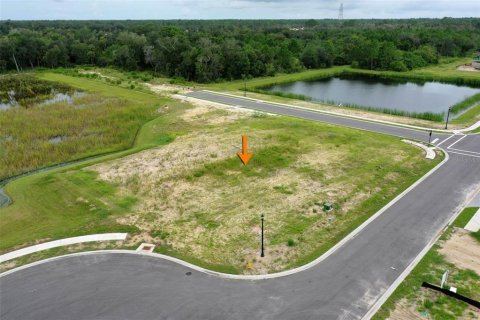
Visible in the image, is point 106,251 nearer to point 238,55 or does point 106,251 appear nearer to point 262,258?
point 262,258

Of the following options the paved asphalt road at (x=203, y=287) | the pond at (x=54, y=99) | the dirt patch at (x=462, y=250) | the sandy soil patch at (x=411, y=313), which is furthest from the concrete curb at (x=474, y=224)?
the pond at (x=54, y=99)

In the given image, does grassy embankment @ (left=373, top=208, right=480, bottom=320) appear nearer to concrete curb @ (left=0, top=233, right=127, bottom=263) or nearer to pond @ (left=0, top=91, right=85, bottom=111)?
concrete curb @ (left=0, top=233, right=127, bottom=263)

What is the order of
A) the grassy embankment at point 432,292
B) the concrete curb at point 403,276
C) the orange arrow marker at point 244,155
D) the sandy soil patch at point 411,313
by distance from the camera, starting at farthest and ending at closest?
the orange arrow marker at point 244,155 → the concrete curb at point 403,276 → the grassy embankment at point 432,292 → the sandy soil patch at point 411,313

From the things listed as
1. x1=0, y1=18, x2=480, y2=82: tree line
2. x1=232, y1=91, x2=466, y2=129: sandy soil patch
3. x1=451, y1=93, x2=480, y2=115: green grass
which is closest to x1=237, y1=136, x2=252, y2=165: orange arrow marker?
x1=232, y1=91, x2=466, y2=129: sandy soil patch

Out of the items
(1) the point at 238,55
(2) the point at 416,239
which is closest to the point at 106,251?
(2) the point at 416,239

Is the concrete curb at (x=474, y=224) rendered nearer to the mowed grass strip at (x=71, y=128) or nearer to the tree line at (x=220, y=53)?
the mowed grass strip at (x=71, y=128)
